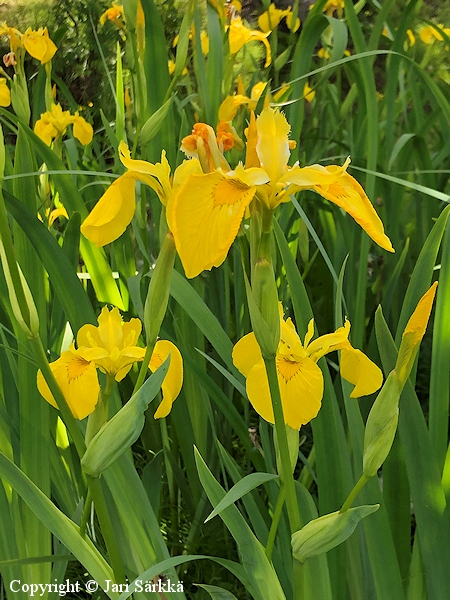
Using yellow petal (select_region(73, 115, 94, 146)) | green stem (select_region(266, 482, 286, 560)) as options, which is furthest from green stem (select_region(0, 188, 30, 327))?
yellow petal (select_region(73, 115, 94, 146))

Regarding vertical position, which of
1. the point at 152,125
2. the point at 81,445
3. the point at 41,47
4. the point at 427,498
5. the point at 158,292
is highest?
the point at 41,47

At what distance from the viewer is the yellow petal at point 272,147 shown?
Answer: 386 mm

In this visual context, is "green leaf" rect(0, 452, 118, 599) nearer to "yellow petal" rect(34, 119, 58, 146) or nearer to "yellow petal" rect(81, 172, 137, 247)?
"yellow petal" rect(81, 172, 137, 247)

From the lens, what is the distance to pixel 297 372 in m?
0.44

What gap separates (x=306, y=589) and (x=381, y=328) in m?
0.24

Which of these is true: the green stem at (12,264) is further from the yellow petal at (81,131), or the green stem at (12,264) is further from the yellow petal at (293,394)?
the yellow petal at (81,131)

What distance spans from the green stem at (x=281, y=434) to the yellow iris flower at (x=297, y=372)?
31 millimetres

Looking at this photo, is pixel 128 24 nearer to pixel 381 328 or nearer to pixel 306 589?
pixel 381 328

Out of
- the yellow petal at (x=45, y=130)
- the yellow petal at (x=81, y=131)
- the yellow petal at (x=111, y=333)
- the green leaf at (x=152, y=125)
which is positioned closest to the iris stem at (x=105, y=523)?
the yellow petal at (x=111, y=333)

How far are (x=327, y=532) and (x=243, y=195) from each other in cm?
23

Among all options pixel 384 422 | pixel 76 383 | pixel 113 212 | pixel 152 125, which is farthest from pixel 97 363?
pixel 152 125

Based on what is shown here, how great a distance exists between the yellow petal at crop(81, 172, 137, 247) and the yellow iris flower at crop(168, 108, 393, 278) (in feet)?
0.24

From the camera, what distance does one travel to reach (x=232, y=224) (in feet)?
1.09

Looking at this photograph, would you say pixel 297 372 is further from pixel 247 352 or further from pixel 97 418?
pixel 97 418
